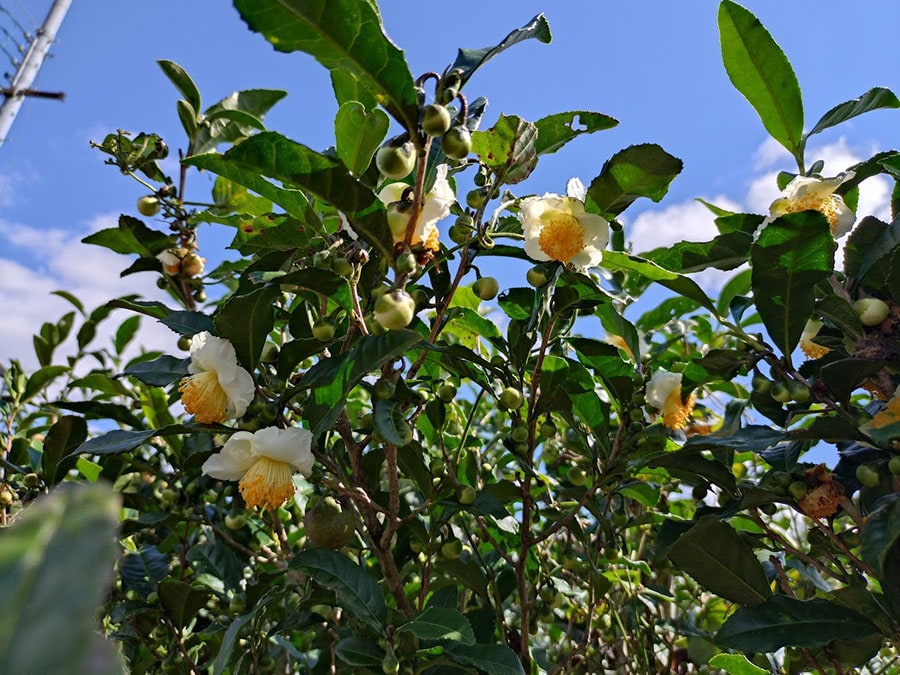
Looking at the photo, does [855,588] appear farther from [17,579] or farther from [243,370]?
[17,579]

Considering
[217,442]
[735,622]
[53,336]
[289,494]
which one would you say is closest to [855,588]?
[735,622]

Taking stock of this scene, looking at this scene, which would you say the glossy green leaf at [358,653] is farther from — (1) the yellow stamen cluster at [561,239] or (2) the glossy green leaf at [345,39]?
(2) the glossy green leaf at [345,39]

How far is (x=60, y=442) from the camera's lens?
4.70 feet

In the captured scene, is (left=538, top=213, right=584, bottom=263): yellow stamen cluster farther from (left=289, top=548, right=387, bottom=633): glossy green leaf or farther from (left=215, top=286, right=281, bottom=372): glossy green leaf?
(left=289, top=548, right=387, bottom=633): glossy green leaf

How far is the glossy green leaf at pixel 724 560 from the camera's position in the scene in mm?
1113

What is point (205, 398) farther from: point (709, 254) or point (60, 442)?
point (709, 254)

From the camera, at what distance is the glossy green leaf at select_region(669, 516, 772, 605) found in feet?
3.65

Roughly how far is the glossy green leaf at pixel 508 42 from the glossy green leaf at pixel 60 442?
106 cm

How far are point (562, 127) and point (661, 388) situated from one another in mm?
512

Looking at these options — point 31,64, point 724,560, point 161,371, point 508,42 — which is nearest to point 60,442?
point 161,371

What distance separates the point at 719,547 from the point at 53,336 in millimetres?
2080

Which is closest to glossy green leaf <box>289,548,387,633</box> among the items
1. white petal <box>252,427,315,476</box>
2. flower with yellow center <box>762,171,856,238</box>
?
white petal <box>252,427,315,476</box>

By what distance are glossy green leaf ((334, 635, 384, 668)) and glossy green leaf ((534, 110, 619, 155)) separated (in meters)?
0.87

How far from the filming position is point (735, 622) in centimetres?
108
